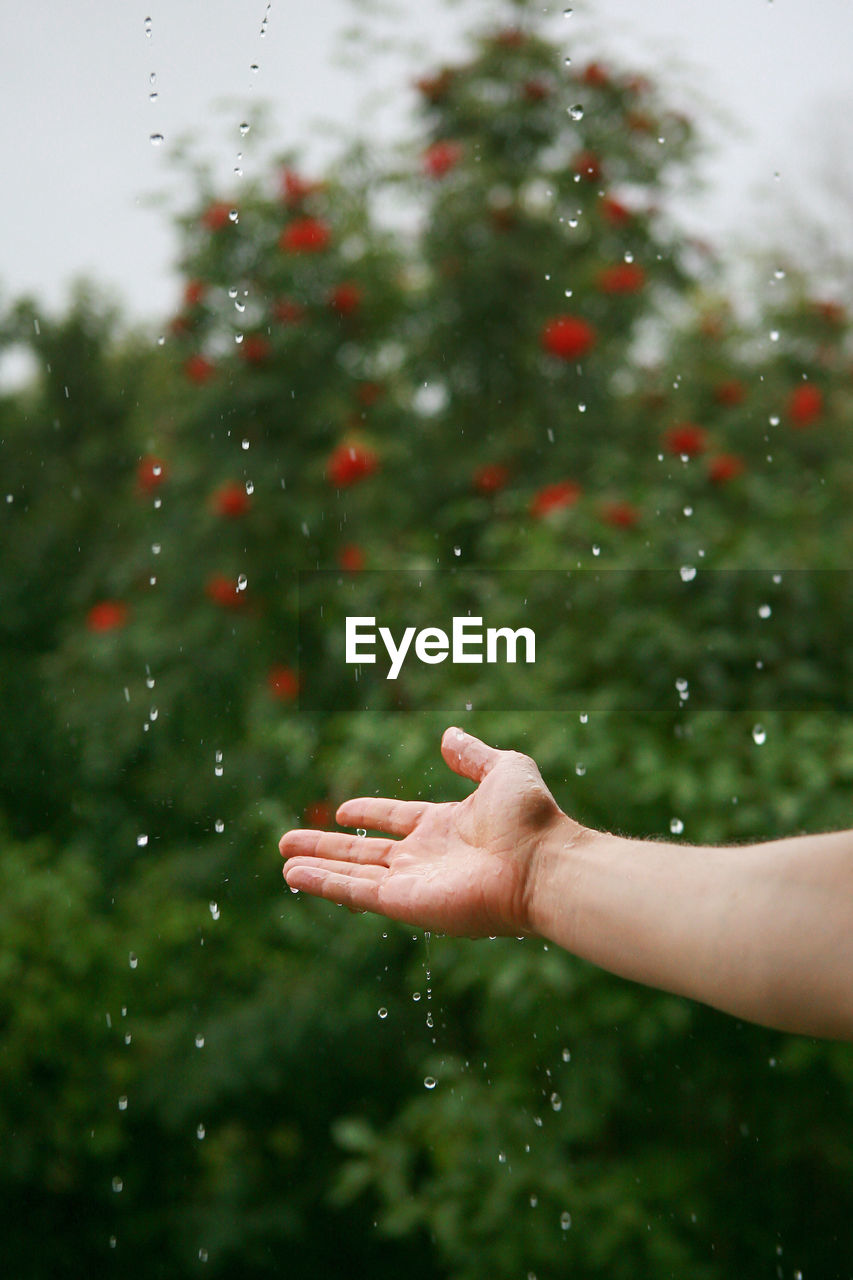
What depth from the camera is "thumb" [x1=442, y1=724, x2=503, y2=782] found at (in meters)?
1.25

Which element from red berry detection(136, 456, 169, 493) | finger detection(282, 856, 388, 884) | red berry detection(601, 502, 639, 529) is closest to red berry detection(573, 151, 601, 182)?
red berry detection(601, 502, 639, 529)

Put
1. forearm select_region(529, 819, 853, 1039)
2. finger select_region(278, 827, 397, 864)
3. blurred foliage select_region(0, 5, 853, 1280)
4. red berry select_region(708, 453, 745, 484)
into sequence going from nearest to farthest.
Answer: forearm select_region(529, 819, 853, 1039), finger select_region(278, 827, 397, 864), blurred foliage select_region(0, 5, 853, 1280), red berry select_region(708, 453, 745, 484)

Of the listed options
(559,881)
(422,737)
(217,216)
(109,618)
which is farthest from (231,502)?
(559,881)

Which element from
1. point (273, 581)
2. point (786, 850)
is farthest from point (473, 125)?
point (786, 850)

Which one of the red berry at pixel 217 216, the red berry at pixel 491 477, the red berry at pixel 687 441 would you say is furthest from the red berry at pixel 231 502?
the red berry at pixel 687 441

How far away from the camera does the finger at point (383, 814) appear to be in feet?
4.31

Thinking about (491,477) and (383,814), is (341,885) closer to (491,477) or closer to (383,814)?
(383,814)

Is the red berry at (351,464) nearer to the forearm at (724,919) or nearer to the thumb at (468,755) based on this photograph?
the thumb at (468,755)

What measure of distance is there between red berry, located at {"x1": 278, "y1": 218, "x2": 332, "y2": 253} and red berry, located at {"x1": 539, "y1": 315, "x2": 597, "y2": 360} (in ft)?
1.80

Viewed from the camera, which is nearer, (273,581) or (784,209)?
(273,581)

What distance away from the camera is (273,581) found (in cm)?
255

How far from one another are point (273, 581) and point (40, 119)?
4.02 feet

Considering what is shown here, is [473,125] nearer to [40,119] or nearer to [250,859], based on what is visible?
[40,119]

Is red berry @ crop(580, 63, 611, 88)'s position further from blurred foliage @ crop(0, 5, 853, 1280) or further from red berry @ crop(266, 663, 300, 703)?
red berry @ crop(266, 663, 300, 703)
